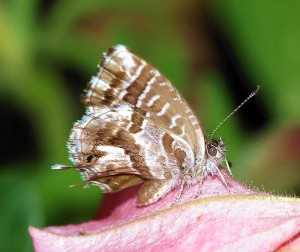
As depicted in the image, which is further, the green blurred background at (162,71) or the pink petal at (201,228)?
the green blurred background at (162,71)

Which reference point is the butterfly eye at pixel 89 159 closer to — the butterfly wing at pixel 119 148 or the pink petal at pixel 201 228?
the butterfly wing at pixel 119 148

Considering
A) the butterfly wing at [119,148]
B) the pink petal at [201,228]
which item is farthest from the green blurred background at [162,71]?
the pink petal at [201,228]

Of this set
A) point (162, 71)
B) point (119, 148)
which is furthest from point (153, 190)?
point (162, 71)

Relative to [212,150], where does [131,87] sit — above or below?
above

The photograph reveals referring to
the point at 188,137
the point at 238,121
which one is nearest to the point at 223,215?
the point at 188,137

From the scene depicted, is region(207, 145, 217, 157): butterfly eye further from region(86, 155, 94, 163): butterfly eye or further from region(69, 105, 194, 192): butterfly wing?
region(86, 155, 94, 163): butterfly eye

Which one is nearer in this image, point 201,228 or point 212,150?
point 201,228

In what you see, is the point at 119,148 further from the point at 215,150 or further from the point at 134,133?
the point at 215,150

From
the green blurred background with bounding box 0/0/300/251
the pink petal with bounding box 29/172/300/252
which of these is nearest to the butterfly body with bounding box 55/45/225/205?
the pink petal with bounding box 29/172/300/252
